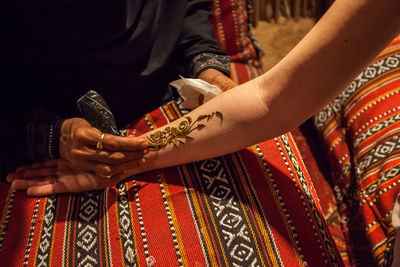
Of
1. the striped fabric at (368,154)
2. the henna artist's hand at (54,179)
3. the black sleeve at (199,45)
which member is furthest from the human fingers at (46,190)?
the striped fabric at (368,154)

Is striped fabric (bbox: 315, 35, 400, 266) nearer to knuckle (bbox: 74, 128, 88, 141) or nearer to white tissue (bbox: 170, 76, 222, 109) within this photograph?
white tissue (bbox: 170, 76, 222, 109)

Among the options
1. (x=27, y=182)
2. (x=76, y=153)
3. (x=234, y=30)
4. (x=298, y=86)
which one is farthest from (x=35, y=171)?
(x=234, y=30)

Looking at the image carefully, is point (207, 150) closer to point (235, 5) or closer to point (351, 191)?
point (351, 191)

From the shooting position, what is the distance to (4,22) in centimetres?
90

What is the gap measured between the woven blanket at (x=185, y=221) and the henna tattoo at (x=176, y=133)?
0.08 metres

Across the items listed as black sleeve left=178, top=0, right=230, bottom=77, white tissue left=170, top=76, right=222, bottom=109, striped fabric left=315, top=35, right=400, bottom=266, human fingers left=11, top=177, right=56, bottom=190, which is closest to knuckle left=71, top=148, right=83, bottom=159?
human fingers left=11, top=177, right=56, bottom=190

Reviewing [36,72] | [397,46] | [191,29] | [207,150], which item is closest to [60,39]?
[36,72]

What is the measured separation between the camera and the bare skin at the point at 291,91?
1.88 feet

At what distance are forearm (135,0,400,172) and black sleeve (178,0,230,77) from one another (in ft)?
0.87

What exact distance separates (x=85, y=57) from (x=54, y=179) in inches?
15.4

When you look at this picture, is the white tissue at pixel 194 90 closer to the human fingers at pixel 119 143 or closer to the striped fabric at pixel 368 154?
the human fingers at pixel 119 143

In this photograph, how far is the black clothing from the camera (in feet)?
3.04

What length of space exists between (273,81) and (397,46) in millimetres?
708

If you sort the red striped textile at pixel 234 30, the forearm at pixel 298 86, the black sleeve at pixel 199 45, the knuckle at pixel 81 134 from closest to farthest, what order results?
the forearm at pixel 298 86, the knuckle at pixel 81 134, the black sleeve at pixel 199 45, the red striped textile at pixel 234 30
